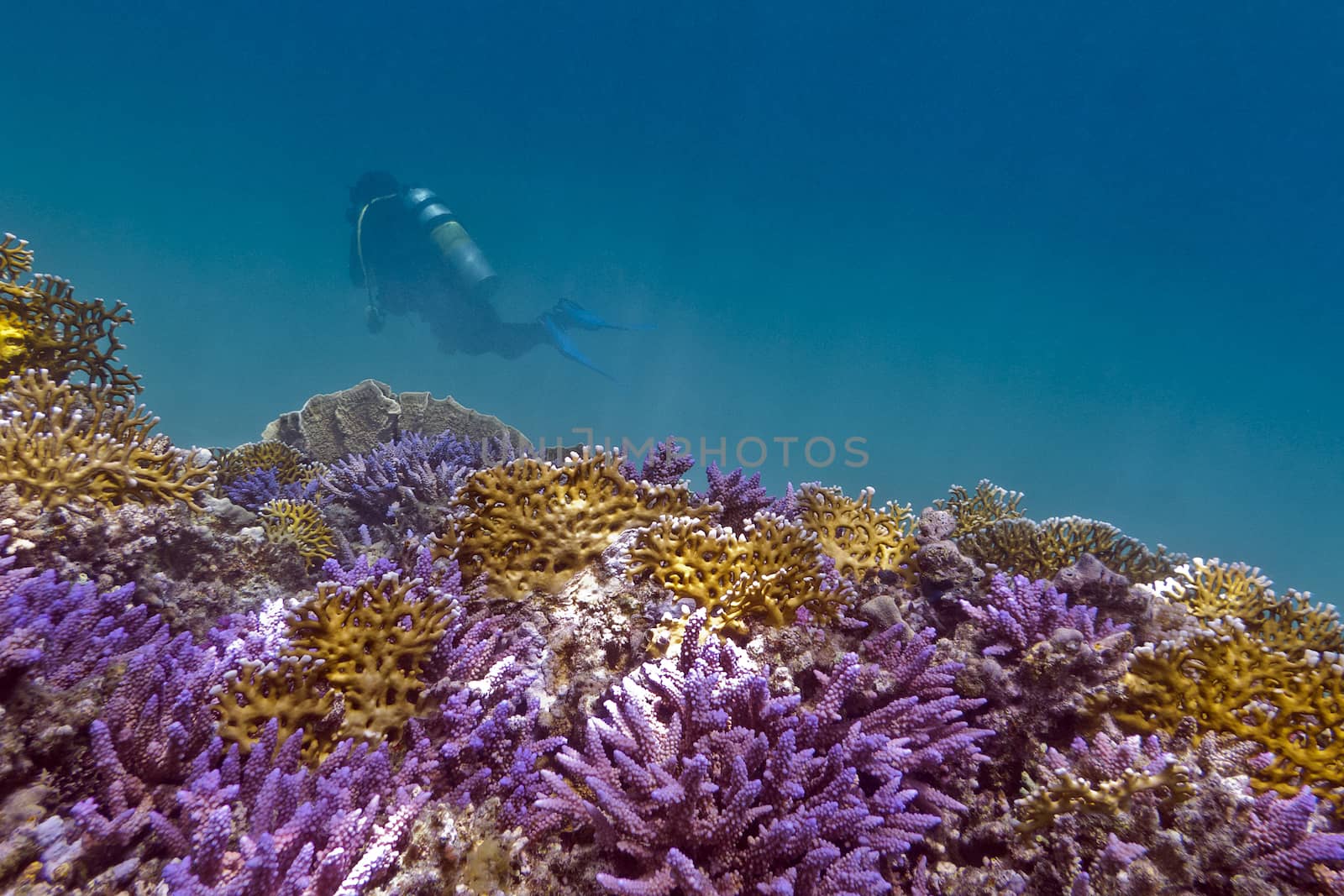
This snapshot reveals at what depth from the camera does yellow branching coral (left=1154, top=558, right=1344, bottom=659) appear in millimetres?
3785

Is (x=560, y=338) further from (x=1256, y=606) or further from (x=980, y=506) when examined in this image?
(x=1256, y=606)

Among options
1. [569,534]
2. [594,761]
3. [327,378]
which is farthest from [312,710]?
[327,378]

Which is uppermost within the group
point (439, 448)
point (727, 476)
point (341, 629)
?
point (439, 448)

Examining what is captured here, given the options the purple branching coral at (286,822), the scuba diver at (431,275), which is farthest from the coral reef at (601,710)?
the scuba diver at (431,275)

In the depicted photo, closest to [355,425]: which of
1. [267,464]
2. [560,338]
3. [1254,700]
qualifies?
[267,464]

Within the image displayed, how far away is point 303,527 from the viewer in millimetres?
5145

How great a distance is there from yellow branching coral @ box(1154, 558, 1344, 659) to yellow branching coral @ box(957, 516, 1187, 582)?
0.44 m

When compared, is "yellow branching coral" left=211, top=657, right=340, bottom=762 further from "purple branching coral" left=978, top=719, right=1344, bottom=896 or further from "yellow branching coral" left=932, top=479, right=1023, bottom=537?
"yellow branching coral" left=932, top=479, right=1023, bottom=537

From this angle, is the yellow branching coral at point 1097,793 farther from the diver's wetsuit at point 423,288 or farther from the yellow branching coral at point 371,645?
the diver's wetsuit at point 423,288

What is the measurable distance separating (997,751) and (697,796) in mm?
1540

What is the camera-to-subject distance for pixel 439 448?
679 cm

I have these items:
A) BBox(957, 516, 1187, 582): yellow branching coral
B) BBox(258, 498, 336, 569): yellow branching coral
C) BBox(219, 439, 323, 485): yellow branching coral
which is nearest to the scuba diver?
BBox(219, 439, 323, 485): yellow branching coral

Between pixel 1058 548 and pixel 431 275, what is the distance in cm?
3162

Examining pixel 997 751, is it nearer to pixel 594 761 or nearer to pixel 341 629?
pixel 594 761
